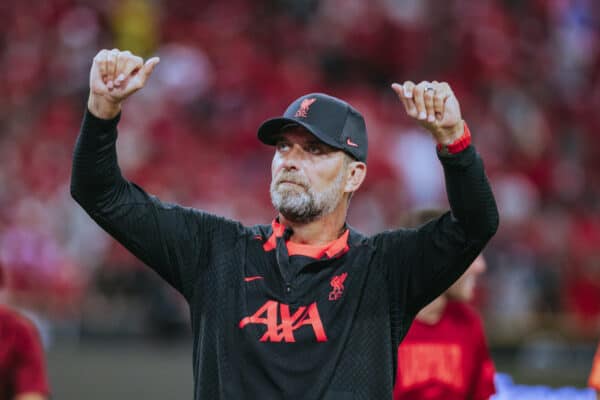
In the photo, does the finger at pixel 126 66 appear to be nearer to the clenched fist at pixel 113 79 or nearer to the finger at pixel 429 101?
the clenched fist at pixel 113 79

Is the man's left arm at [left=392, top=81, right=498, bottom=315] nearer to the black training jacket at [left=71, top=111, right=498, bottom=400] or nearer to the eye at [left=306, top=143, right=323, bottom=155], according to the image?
the black training jacket at [left=71, top=111, right=498, bottom=400]

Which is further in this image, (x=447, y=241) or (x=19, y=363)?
(x=19, y=363)

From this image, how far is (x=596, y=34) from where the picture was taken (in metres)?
16.9

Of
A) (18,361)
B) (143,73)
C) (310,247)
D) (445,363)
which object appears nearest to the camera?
(143,73)

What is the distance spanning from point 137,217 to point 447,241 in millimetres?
1003

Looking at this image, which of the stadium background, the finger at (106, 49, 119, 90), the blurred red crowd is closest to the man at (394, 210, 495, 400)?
the finger at (106, 49, 119, 90)

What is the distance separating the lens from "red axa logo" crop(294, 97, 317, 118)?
3.56 meters

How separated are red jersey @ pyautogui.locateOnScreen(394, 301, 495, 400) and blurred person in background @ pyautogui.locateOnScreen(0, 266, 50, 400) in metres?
1.61

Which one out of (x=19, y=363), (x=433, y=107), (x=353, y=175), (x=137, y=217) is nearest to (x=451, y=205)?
(x=433, y=107)

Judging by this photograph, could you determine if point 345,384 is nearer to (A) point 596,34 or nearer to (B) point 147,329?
(B) point 147,329

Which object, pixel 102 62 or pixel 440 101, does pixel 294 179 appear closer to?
pixel 440 101

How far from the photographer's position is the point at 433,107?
322 centimetres

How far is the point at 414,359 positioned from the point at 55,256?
274 inches

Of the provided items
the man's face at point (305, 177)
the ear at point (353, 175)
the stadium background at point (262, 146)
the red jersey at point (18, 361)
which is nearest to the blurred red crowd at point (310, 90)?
the stadium background at point (262, 146)
